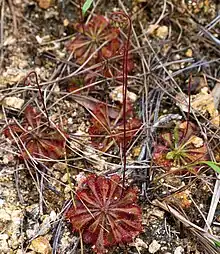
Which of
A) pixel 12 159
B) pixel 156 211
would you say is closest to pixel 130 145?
pixel 156 211

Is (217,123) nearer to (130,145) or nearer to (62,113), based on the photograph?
(130,145)

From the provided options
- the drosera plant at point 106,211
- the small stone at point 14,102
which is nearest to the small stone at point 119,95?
the drosera plant at point 106,211

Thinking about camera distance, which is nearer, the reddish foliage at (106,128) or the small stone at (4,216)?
the small stone at (4,216)

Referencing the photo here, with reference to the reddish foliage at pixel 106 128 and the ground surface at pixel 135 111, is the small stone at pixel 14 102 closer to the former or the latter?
the ground surface at pixel 135 111

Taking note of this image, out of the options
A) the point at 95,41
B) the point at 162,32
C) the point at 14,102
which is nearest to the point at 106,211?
the point at 14,102

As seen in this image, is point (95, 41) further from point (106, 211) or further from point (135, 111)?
point (106, 211)
